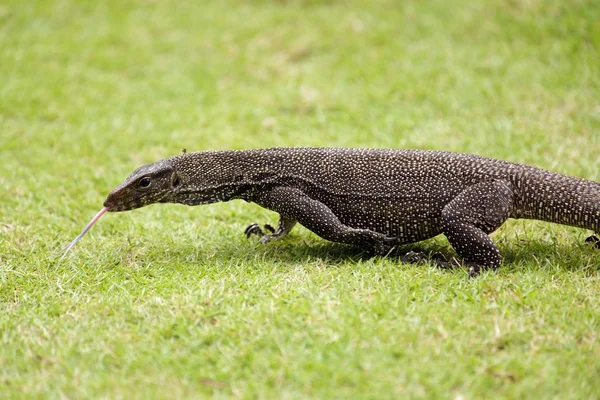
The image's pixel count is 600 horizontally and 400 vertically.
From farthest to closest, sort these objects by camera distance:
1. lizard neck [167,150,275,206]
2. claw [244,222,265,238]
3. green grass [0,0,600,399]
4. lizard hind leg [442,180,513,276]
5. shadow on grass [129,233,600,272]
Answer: claw [244,222,265,238] < lizard neck [167,150,275,206] < shadow on grass [129,233,600,272] < lizard hind leg [442,180,513,276] < green grass [0,0,600,399]

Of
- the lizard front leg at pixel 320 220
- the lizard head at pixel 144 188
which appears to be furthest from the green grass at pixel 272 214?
the lizard head at pixel 144 188

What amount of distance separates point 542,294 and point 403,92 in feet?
17.8

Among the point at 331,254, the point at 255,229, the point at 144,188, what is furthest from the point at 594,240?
the point at 144,188

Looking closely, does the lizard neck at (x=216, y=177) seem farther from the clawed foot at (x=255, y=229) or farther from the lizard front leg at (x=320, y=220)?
the clawed foot at (x=255, y=229)

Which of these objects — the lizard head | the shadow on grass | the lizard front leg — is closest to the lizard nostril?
the lizard head

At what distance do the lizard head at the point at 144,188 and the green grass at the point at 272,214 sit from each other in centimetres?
55

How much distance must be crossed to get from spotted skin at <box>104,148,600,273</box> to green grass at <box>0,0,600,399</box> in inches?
12.5

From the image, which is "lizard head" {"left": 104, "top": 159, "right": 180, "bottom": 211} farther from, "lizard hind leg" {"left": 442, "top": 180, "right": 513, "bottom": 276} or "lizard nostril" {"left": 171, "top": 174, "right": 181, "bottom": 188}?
"lizard hind leg" {"left": 442, "top": 180, "right": 513, "bottom": 276}

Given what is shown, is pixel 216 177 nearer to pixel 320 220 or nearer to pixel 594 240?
pixel 320 220

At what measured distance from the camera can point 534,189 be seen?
5711mm

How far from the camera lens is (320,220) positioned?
19.3 ft

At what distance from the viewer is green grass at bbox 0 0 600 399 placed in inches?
177

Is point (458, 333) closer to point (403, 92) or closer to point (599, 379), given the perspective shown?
point (599, 379)

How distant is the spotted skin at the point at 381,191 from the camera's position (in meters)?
5.62
